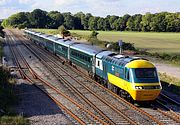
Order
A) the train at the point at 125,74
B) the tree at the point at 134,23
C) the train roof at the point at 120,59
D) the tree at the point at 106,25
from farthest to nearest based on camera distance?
the tree at the point at 106,25
the tree at the point at 134,23
the train roof at the point at 120,59
the train at the point at 125,74

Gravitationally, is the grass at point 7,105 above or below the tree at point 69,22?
above

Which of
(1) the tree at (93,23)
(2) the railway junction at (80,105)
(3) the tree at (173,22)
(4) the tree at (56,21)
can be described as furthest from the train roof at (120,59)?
(4) the tree at (56,21)

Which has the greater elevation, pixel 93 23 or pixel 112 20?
pixel 112 20

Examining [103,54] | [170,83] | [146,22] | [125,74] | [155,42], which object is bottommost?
[155,42]

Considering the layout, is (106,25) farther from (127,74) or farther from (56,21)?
(127,74)

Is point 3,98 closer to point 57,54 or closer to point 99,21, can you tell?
point 57,54

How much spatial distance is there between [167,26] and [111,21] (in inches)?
1567

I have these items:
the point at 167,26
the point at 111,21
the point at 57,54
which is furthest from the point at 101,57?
the point at 111,21

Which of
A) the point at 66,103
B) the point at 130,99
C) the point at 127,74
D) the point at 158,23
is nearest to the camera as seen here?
the point at 127,74

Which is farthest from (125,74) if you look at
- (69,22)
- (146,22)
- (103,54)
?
(69,22)

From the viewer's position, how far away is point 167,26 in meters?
150

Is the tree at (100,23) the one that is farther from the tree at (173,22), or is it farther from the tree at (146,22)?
the tree at (173,22)

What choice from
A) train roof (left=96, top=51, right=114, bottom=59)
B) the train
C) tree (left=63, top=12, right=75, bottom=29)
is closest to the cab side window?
the train

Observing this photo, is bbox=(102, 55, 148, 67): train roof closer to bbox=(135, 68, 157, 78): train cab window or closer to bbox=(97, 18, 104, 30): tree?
bbox=(135, 68, 157, 78): train cab window
